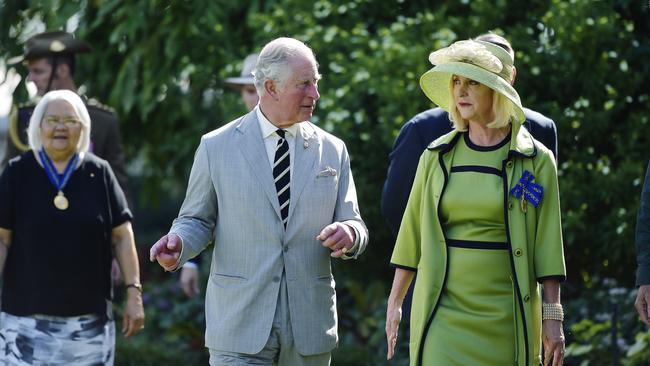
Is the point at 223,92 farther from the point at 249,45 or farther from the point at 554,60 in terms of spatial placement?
the point at 554,60

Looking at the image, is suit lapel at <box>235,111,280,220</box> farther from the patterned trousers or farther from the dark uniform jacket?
the dark uniform jacket

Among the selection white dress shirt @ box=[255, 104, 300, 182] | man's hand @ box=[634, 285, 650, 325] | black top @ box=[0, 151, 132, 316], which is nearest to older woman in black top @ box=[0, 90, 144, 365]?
black top @ box=[0, 151, 132, 316]

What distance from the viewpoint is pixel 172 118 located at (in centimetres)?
1173

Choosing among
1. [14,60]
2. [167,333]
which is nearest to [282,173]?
[167,333]

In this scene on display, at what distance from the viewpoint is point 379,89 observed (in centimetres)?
863

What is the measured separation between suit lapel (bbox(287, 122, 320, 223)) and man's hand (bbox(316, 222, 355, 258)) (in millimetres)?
251

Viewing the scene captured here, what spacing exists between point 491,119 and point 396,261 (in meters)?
0.72

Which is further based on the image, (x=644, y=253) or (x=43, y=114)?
(x=43, y=114)

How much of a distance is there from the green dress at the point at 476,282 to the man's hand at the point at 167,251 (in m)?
1.08

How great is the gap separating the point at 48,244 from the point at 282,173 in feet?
5.45

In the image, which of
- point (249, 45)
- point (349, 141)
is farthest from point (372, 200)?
point (249, 45)

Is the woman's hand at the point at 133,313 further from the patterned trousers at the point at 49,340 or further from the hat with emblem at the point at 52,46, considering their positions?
the hat with emblem at the point at 52,46

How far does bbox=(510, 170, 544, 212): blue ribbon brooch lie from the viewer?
525cm

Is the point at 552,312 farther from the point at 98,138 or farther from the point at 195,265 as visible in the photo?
the point at 98,138
